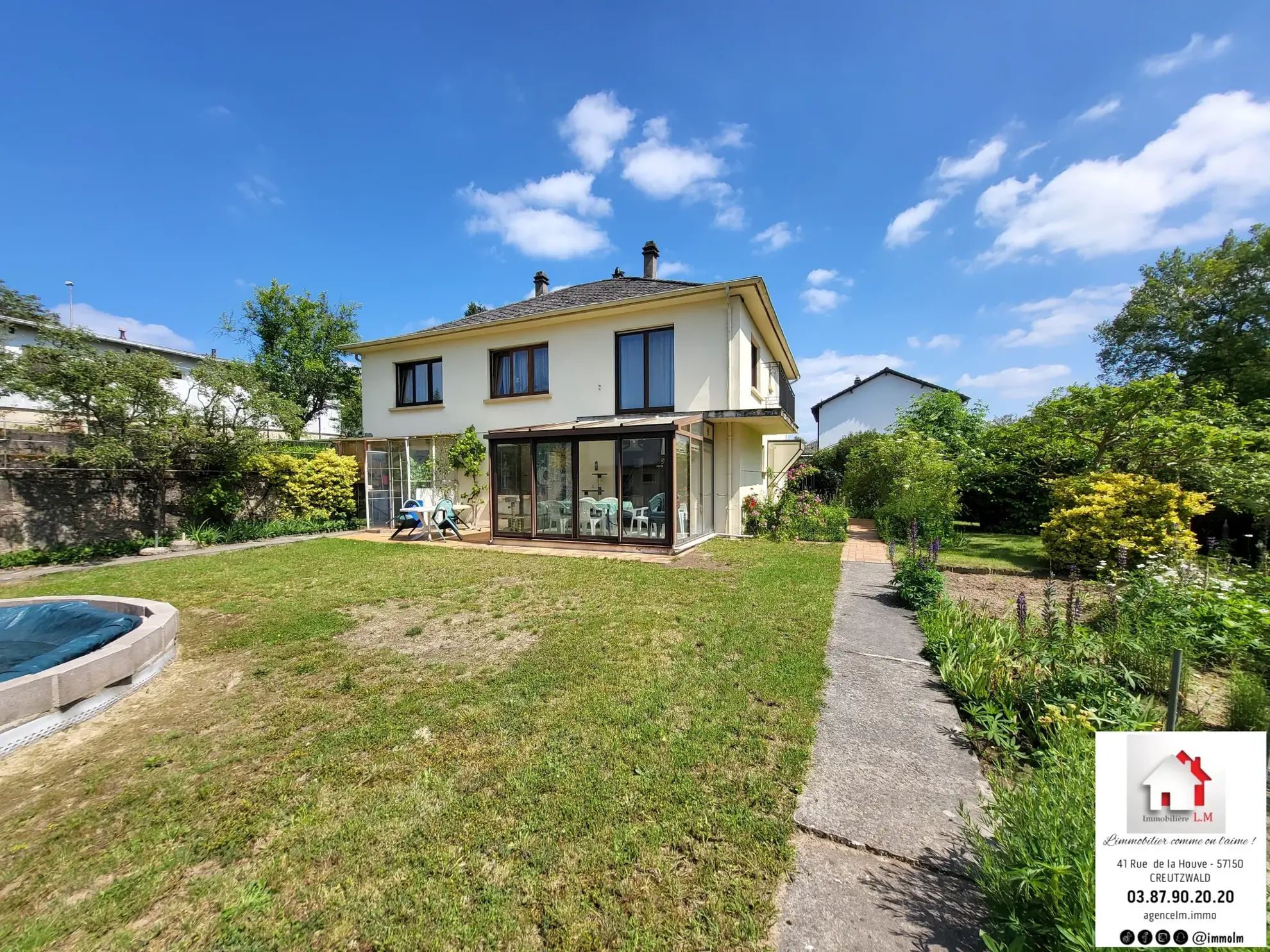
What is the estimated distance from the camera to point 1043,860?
1728 mm

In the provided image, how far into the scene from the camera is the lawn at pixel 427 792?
1.93m

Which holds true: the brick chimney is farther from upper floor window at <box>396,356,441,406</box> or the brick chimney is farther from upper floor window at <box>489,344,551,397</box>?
upper floor window at <box>396,356,441,406</box>

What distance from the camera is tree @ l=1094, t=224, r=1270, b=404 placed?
18.2 meters

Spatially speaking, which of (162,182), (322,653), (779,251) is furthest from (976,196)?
(162,182)

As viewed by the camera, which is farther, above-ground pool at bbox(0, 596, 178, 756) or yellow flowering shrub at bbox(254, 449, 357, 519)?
yellow flowering shrub at bbox(254, 449, 357, 519)

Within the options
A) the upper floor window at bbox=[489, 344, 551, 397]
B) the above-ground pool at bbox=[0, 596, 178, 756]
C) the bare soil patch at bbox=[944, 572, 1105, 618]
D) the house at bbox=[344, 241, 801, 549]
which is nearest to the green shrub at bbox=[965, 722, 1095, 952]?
the bare soil patch at bbox=[944, 572, 1105, 618]

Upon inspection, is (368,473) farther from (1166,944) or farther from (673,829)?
(1166,944)

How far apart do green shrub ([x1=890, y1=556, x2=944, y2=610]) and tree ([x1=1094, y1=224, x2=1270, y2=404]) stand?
1958 centimetres

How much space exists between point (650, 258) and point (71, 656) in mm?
16243

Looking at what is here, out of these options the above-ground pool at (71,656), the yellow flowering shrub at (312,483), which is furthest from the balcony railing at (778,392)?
the above-ground pool at (71,656)

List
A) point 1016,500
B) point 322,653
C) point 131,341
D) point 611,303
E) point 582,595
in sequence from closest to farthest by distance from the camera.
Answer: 1. point 322,653
2. point 582,595
3. point 611,303
4. point 1016,500
5. point 131,341

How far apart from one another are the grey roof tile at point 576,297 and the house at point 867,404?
24.5 m

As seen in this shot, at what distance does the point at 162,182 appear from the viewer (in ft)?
38.2

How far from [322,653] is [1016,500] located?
59.0 ft
